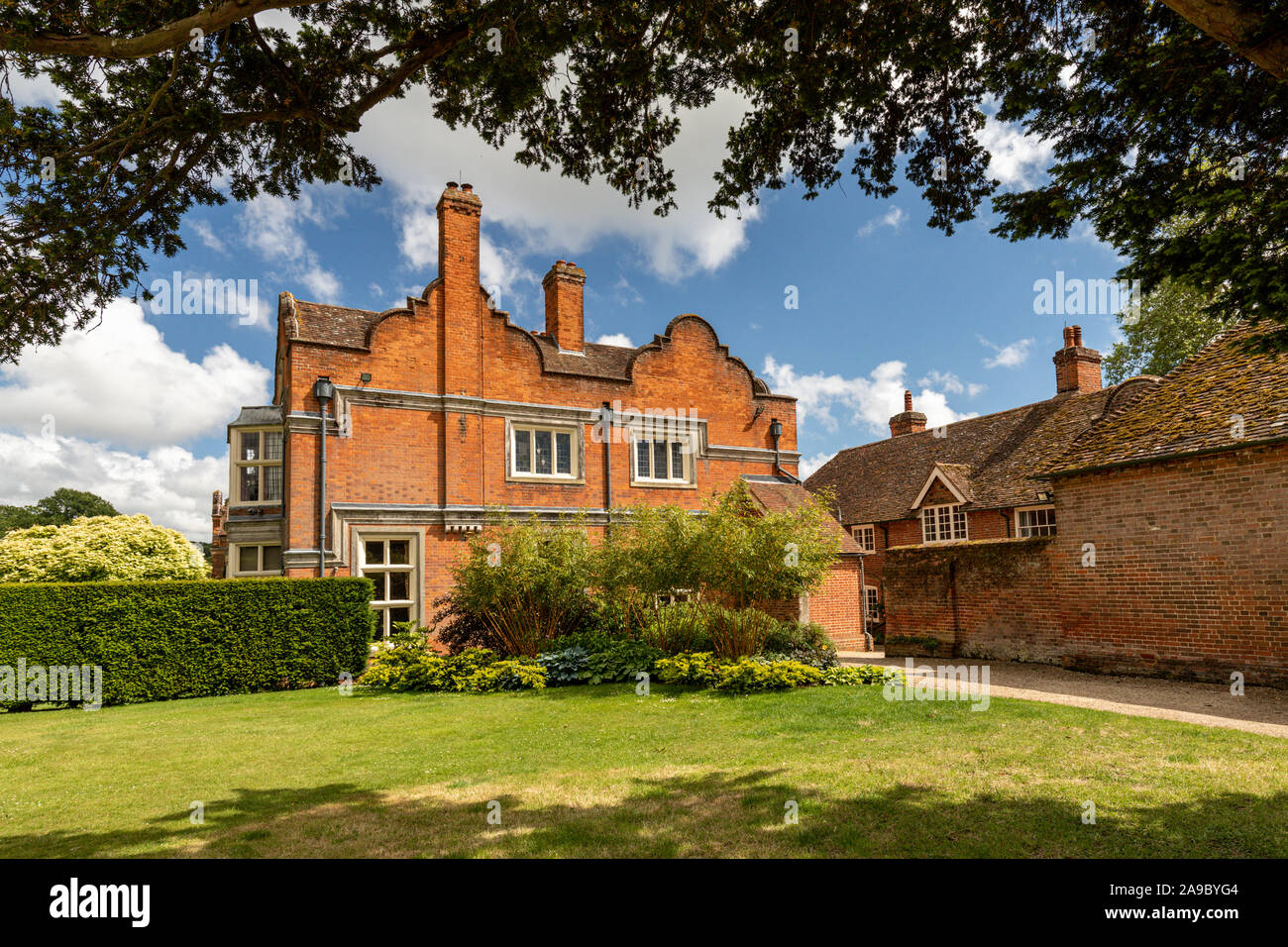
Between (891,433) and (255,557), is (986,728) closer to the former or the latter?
(255,557)

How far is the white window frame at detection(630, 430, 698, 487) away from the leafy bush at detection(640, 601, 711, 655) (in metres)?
7.25

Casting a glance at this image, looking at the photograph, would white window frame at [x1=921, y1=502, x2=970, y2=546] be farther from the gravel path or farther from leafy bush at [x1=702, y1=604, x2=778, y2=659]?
leafy bush at [x1=702, y1=604, x2=778, y2=659]

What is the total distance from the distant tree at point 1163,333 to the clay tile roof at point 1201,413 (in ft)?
50.8

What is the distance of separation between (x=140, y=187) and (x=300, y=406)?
495 inches

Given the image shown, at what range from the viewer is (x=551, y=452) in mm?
20875

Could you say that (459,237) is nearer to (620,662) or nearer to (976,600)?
(620,662)

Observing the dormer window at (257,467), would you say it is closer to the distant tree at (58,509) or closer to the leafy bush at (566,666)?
the leafy bush at (566,666)

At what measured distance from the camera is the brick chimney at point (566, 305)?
2277cm

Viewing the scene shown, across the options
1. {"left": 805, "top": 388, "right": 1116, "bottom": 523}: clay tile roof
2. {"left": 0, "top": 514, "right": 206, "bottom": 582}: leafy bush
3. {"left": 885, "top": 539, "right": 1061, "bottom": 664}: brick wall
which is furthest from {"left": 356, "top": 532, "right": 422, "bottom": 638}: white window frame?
{"left": 805, "top": 388, "right": 1116, "bottom": 523}: clay tile roof

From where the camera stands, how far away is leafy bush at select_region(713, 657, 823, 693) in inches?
481

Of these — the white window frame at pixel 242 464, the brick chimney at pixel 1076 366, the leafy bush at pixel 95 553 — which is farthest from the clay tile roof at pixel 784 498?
the leafy bush at pixel 95 553

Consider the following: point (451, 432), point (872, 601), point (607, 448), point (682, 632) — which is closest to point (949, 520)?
point (872, 601)

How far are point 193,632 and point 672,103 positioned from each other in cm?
1393

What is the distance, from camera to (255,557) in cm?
1872
